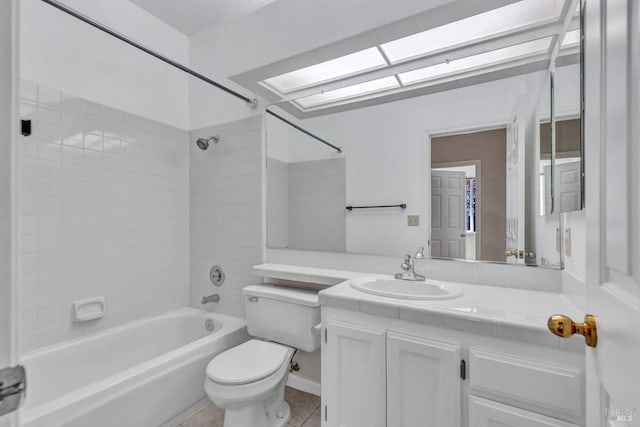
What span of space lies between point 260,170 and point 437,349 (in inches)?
67.6

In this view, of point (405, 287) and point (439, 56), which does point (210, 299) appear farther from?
point (439, 56)

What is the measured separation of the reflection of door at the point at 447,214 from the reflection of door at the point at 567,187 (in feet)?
1.46

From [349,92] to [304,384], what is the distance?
2.04 m

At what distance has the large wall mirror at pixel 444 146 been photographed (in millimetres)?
1332

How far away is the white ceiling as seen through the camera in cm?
224

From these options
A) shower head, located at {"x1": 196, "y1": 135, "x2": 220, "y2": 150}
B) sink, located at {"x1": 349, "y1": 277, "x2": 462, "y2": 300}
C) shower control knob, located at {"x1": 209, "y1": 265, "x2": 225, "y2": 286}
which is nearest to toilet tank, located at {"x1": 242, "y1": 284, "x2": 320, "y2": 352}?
sink, located at {"x1": 349, "y1": 277, "x2": 462, "y2": 300}

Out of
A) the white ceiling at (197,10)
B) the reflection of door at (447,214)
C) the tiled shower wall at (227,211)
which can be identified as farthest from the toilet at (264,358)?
the white ceiling at (197,10)

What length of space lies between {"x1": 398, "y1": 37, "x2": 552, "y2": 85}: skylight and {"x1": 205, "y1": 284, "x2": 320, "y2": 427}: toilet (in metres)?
1.43

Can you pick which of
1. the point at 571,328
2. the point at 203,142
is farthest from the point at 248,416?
the point at 203,142

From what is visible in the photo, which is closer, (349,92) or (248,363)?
(248,363)

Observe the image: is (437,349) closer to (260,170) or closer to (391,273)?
(391,273)

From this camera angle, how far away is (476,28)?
1468mm

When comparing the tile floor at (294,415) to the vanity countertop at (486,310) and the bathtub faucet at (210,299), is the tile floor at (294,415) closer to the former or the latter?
the bathtub faucet at (210,299)

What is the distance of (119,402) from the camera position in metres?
1.47
